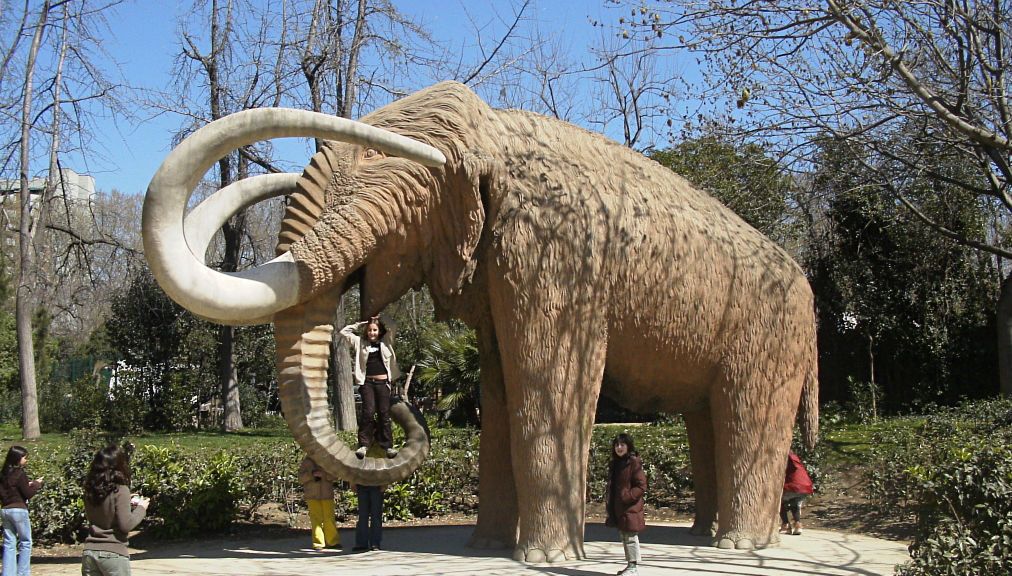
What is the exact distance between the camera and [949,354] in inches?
680

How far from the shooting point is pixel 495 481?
672cm

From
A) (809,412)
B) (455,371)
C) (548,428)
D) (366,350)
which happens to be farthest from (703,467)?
(455,371)

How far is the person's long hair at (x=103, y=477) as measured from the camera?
458 centimetres

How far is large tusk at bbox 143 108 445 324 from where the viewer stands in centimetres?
464

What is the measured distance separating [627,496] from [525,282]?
143 centimetres

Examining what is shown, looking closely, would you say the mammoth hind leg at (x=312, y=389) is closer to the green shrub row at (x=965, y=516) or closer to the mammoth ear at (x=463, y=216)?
the mammoth ear at (x=463, y=216)

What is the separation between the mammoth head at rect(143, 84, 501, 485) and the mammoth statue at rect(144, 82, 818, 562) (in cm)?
1

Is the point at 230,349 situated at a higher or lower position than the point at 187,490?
higher

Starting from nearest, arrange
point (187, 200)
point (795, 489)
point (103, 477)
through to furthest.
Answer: point (103, 477) < point (187, 200) < point (795, 489)

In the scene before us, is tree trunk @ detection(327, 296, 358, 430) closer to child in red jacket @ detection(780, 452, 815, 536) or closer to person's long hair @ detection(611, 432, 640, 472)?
child in red jacket @ detection(780, 452, 815, 536)

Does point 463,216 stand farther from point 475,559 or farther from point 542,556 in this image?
point 475,559

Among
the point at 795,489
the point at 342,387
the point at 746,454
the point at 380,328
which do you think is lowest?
the point at 795,489

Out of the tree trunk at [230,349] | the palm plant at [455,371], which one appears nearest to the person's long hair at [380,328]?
the palm plant at [455,371]

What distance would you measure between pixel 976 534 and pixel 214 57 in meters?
14.7
